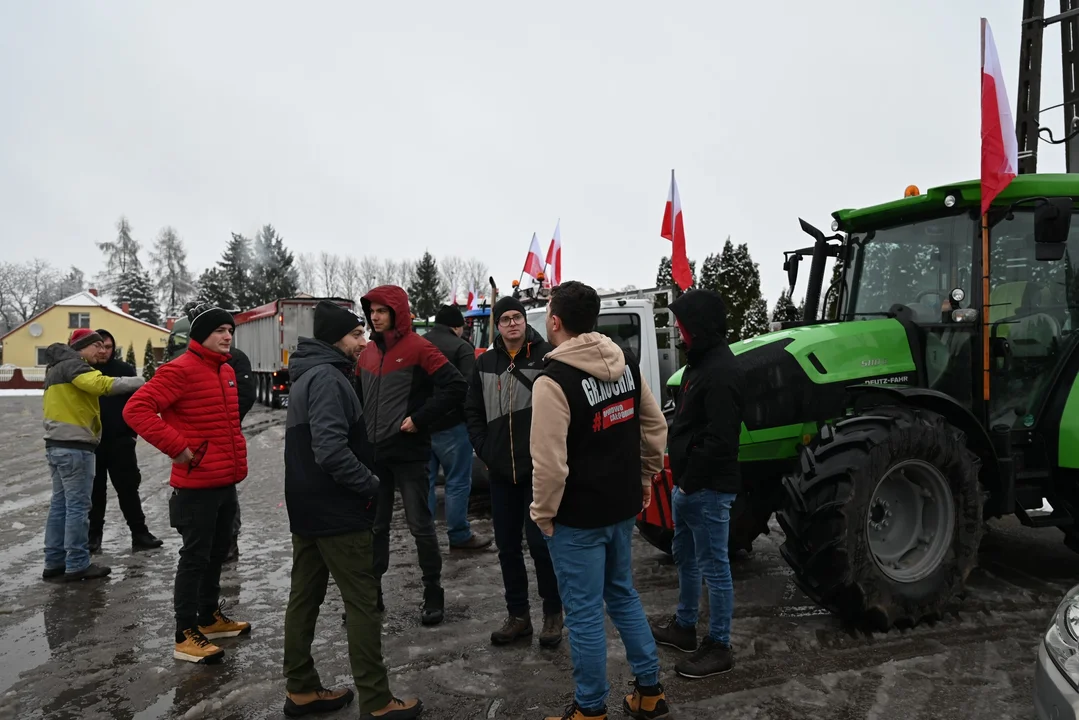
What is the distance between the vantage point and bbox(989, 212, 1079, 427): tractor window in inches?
187

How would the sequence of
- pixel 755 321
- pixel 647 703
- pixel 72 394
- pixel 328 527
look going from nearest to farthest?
1. pixel 647 703
2. pixel 328 527
3. pixel 72 394
4. pixel 755 321

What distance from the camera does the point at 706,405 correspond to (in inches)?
140

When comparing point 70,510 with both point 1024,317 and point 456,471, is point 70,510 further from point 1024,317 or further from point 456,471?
point 1024,317

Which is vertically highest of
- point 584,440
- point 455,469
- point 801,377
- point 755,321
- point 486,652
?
point 755,321

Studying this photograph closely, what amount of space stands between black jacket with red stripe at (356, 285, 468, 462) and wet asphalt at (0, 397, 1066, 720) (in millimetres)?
1127

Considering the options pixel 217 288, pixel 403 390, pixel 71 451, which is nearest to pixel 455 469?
pixel 403 390

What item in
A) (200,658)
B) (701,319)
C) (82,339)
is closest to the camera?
(701,319)

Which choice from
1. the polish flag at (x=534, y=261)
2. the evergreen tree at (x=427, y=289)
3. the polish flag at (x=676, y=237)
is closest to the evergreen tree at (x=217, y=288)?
the evergreen tree at (x=427, y=289)

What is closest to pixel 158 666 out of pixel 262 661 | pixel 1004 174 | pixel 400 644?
pixel 262 661

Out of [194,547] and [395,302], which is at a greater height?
[395,302]

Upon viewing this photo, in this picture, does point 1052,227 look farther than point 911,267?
No

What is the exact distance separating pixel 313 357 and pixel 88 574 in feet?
11.1

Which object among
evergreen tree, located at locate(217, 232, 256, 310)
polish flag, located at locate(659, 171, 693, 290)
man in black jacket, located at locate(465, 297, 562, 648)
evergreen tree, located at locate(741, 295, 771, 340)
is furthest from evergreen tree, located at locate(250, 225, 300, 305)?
man in black jacket, located at locate(465, 297, 562, 648)

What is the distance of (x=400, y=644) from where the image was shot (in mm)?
4078
